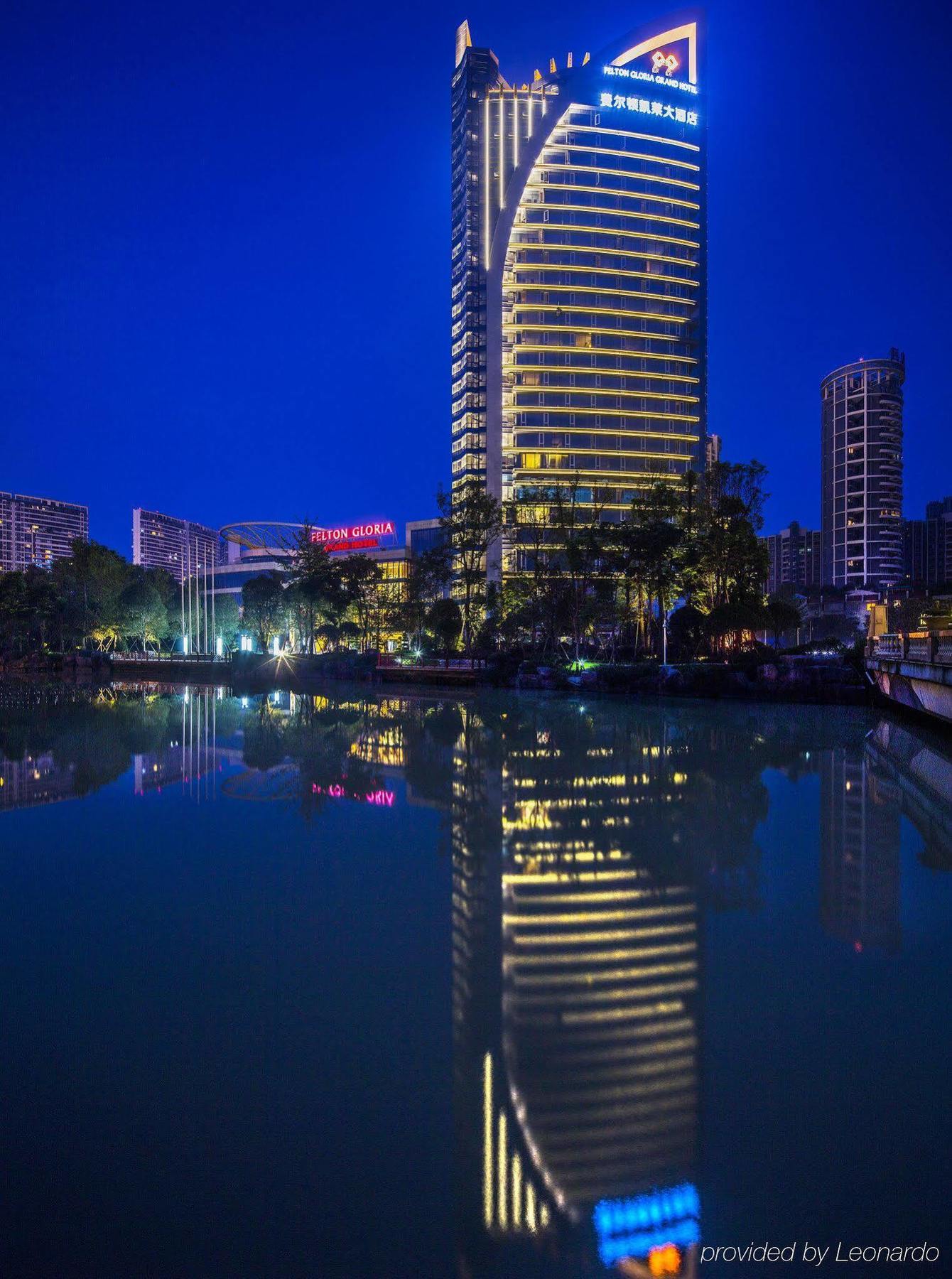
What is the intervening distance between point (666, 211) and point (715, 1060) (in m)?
A: 83.7

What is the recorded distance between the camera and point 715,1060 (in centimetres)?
329

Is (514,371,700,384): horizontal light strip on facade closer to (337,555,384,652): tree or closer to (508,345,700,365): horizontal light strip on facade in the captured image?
(508,345,700,365): horizontal light strip on facade

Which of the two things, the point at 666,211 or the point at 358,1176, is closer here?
the point at 358,1176

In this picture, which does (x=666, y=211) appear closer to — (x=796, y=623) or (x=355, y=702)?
(x=796, y=623)

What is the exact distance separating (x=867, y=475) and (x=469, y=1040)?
129 metres

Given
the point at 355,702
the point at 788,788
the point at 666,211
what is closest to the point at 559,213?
the point at 666,211

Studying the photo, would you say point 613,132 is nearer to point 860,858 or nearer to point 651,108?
point 651,108

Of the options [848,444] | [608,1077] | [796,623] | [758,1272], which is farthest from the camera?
[848,444]

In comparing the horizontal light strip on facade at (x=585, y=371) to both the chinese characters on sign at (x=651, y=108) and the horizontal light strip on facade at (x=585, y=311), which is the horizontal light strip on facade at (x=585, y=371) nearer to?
the horizontal light strip on facade at (x=585, y=311)

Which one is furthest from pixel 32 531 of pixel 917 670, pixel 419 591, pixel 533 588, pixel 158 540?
pixel 917 670

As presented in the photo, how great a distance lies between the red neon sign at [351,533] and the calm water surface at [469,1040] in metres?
71.7

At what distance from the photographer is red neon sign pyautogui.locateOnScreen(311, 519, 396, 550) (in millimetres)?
78625

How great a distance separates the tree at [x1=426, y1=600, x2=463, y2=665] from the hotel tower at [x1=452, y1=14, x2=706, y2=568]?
23.4 metres

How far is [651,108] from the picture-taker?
7319 centimetres
